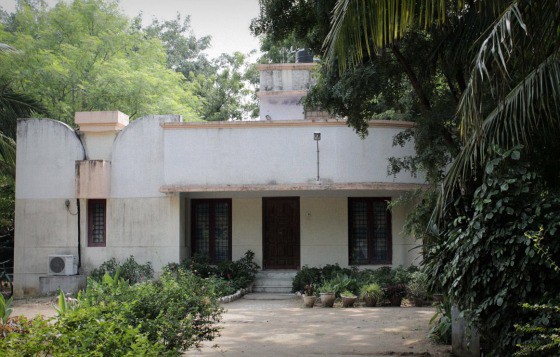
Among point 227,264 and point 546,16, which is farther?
point 227,264

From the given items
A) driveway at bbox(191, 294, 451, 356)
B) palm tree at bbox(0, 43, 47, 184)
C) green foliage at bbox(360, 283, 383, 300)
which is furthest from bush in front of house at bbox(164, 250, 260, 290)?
palm tree at bbox(0, 43, 47, 184)

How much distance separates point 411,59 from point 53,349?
1025cm

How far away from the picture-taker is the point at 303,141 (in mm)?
19797

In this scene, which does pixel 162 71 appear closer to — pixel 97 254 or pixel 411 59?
pixel 97 254

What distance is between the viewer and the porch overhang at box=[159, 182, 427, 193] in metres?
19.5

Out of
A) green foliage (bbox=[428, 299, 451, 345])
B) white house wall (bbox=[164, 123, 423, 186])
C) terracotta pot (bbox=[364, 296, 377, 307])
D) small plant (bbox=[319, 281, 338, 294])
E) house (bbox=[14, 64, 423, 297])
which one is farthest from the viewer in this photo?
house (bbox=[14, 64, 423, 297])

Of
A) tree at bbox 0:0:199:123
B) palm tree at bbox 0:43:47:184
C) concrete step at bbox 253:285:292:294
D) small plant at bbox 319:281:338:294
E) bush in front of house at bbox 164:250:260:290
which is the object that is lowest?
concrete step at bbox 253:285:292:294

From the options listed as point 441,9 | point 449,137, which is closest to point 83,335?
point 441,9

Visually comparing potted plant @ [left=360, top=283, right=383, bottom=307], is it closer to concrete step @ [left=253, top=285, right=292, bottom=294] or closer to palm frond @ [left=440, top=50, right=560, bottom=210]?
concrete step @ [left=253, top=285, right=292, bottom=294]

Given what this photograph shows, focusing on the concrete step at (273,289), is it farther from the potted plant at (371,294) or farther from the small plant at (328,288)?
the potted plant at (371,294)

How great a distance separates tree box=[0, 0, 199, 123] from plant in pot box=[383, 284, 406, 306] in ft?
50.3

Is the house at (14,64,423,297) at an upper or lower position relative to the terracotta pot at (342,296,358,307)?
upper

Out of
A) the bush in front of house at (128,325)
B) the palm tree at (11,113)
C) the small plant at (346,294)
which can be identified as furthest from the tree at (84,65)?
the bush in front of house at (128,325)

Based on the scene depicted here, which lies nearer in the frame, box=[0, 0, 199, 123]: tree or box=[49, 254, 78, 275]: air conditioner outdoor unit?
box=[49, 254, 78, 275]: air conditioner outdoor unit
